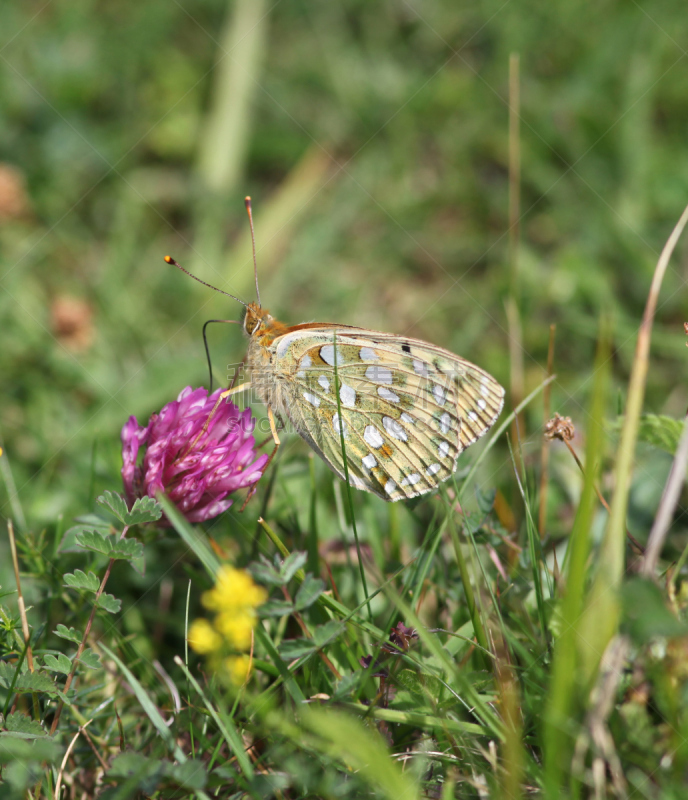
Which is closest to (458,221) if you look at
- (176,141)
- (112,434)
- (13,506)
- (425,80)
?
(425,80)

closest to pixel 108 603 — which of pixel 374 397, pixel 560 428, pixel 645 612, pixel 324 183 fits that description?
pixel 374 397

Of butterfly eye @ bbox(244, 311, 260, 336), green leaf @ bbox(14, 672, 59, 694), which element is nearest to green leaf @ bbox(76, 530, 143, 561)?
green leaf @ bbox(14, 672, 59, 694)

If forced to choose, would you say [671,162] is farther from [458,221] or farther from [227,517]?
[227,517]

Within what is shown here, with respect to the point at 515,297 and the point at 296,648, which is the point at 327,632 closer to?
the point at 296,648

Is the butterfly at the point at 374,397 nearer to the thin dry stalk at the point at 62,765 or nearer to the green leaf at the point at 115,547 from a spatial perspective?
the green leaf at the point at 115,547

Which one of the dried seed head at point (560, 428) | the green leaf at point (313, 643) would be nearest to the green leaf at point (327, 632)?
the green leaf at point (313, 643)
